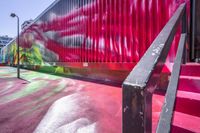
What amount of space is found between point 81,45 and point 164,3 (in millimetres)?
4414

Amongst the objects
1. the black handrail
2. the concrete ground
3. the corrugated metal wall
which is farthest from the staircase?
the corrugated metal wall

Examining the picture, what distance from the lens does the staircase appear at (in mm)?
1950

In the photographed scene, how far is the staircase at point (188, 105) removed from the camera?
76.8 inches

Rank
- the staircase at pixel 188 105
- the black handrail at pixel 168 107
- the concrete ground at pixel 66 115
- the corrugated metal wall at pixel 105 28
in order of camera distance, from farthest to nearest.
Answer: the corrugated metal wall at pixel 105 28 < the concrete ground at pixel 66 115 < the staircase at pixel 188 105 < the black handrail at pixel 168 107

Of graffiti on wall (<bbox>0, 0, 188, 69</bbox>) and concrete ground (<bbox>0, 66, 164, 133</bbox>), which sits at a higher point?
graffiti on wall (<bbox>0, 0, 188, 69</bbox>)

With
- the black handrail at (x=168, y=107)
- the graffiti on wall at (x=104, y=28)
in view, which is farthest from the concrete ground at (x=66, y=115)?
the graffiti on wall at (x=104, y=28)

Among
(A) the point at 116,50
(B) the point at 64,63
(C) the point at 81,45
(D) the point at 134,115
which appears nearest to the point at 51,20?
(B) the point at 64,63

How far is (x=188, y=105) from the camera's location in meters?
2.27

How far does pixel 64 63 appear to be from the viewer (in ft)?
32.2

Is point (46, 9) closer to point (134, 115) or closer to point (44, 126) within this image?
point (44, 126)

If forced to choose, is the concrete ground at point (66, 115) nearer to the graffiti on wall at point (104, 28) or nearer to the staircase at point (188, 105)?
the staircase at point (188, 105)

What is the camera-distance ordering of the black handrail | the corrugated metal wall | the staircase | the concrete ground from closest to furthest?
1. the black handrail
2. the staircase
3. the concrete ground
4. the corrugated metal wall

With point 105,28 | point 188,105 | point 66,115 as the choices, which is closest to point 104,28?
point 105,28

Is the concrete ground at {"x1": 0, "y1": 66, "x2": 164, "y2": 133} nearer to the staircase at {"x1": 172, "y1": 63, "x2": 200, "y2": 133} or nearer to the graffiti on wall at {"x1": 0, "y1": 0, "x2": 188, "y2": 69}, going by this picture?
the staircase at {"x1": 172, "y1": 63, "x2": 200, "y2": 133}
